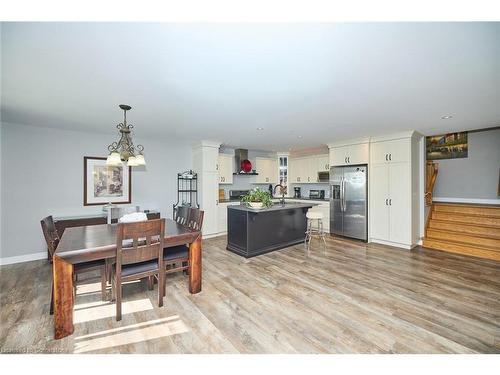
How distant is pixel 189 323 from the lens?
2.13 metres

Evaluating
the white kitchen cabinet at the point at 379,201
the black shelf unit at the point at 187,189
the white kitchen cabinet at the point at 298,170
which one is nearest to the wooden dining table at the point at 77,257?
the black shelf unit at the point at 187,189

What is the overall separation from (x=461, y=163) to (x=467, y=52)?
578 centimetres

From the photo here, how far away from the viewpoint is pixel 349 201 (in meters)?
5.33

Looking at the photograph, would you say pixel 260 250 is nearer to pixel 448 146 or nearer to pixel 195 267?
pixel 195 267

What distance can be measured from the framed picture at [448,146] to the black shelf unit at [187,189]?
6.36 m

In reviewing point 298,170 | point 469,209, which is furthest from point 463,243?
point 298,170

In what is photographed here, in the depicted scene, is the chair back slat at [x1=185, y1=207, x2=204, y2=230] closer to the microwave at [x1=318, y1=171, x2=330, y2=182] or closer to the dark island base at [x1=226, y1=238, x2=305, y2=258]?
the dark island base at [x1=226, y1=238, x2=305, y2=258]

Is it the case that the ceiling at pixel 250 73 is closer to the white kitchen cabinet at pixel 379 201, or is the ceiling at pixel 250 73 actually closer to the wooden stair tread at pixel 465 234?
the white kitchen cabinet at pixel 379 201

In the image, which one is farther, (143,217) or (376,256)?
(376,256)

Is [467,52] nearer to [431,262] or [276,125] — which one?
[276,125]

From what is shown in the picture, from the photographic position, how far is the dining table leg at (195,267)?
8.91ft

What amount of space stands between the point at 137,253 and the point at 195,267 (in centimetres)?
76

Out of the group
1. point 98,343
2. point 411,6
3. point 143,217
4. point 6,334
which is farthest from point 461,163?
point 6,334

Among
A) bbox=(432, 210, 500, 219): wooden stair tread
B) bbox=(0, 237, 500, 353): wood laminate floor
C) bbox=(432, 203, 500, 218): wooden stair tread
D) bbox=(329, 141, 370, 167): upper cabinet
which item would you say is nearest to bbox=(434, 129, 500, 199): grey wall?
bbox=(432, 203, 500, 218): wooden stair tread
